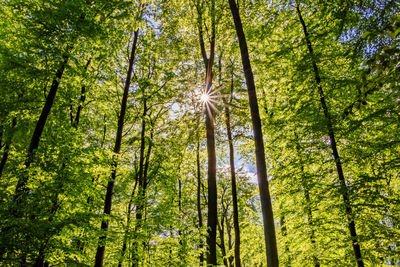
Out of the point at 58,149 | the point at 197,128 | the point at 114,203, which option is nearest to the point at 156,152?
the point at 197,128

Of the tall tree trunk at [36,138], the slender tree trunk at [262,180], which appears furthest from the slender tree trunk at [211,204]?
the tall tree trunk at [36,138]

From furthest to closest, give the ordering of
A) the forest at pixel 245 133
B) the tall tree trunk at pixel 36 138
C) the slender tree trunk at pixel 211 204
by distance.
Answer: the slender tree trunk at pixel 211 204, the tall tree trunk at pixel 36 138, the forest at pixel 245 133

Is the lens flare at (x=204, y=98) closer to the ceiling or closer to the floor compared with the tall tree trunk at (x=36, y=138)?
closer to the ceiling

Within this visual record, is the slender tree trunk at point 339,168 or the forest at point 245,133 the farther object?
the slender tree trunk at point 339,168

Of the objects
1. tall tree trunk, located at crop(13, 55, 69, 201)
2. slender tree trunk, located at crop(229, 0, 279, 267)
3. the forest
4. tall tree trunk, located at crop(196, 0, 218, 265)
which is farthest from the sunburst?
tall tree trunk, located at crop(13, 55, 69, 201)

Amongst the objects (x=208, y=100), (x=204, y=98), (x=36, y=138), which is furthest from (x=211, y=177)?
(x=36, y=138)

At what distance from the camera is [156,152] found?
15.1m

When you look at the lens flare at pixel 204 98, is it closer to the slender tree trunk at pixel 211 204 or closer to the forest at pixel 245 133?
the forest at pixel 245 133

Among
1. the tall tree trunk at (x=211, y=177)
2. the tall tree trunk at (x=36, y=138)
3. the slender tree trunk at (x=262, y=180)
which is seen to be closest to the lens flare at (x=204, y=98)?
the tall tree trunk at (x=211, y=177)

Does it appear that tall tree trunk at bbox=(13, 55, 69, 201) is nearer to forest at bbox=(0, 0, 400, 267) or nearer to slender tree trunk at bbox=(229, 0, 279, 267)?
forest at bbox=(0, 0, 400, 267)

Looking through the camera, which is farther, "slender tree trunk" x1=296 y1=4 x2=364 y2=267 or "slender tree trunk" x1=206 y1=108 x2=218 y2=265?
"slender tree trunk" x1=206 y1=108 x2=218 y2=265

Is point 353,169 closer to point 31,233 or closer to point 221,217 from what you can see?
point 31,233

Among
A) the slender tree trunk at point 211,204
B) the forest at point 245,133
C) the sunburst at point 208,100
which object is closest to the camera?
the forest at point 245,133

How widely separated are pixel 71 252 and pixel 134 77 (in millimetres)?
11813
